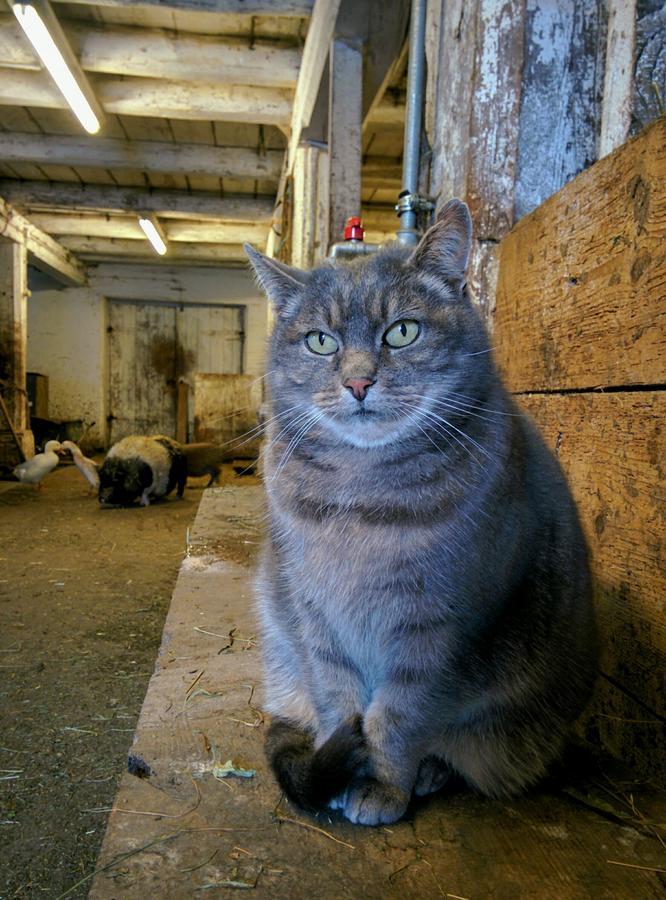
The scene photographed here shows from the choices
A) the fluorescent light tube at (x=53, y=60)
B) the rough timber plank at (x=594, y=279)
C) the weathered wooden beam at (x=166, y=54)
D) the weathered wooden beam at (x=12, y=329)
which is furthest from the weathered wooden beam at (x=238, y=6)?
the weathered wooden beam at (x=12, y=329)

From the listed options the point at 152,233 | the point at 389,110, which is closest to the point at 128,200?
the point at 152,233

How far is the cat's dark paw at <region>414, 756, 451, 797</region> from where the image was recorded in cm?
124

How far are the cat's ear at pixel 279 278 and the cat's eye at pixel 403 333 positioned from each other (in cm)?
27

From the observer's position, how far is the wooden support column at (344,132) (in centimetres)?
363

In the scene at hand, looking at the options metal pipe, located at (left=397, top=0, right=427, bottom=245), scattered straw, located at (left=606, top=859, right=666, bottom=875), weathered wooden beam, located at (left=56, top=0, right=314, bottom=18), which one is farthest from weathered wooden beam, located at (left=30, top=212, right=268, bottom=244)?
scattered straw, located at (left=606, top=859, right=666, bottom=875)

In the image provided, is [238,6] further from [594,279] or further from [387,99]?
[594,279]

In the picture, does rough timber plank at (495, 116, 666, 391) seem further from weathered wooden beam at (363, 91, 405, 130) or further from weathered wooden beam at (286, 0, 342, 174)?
weathered wooden beam at (363, 91, 405, 130)

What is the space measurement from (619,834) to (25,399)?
9309 millimetres

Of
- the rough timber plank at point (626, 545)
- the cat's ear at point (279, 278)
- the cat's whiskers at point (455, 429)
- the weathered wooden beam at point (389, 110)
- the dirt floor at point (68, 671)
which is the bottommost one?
the dirt floor at point (68, 671)

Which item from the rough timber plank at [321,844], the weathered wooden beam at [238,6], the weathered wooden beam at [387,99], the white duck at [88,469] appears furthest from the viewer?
the white duck at [88,469]

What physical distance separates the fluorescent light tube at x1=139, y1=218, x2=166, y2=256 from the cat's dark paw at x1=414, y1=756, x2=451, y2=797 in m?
8.41

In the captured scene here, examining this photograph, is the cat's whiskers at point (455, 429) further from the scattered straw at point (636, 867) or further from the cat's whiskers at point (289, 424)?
the scattered straw at point (636, 867)

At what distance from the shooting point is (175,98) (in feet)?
17.4

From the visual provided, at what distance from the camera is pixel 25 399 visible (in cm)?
898
